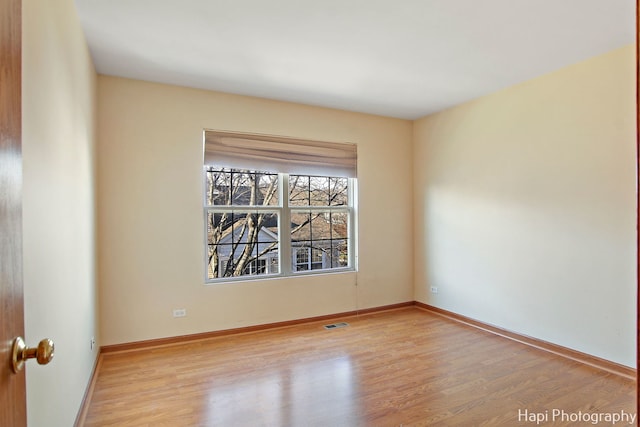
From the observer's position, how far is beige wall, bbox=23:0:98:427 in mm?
1377

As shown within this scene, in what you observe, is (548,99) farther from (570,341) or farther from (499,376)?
(499,376)

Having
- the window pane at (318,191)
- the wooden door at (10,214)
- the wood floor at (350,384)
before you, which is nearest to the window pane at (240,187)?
the window pane at (318,191)

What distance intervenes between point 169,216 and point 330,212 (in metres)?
1.96

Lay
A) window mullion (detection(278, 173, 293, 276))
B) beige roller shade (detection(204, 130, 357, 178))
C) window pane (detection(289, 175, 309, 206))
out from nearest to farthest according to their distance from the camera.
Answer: beige roller shade (detection(204, 130, 357, 178)) → window mullion (detection(278, 173, 293, 276)) → window pane (detection(289, 175, 309, 206))

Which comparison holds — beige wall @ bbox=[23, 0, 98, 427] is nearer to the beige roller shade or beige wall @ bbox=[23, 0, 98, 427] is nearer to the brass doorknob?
the brass doorknob

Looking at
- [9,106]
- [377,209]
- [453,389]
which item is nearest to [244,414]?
[453,389]

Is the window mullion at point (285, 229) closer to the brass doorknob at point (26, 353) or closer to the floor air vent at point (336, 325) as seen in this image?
the floor air vent at point (336, 325)

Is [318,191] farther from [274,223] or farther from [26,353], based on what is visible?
[26,353]

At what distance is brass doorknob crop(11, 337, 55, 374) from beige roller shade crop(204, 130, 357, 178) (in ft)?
10.1

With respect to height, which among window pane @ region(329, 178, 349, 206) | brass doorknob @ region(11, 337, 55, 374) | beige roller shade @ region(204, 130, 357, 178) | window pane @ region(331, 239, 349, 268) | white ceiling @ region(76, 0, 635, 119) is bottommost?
window pane @ region(331, 239, 349, 268)

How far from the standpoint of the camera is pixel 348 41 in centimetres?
272

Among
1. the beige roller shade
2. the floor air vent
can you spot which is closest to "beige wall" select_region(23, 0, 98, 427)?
the beige roller shade

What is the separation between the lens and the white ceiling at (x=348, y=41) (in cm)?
230

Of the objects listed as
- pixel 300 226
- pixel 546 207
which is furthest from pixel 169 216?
pixel 546 207
